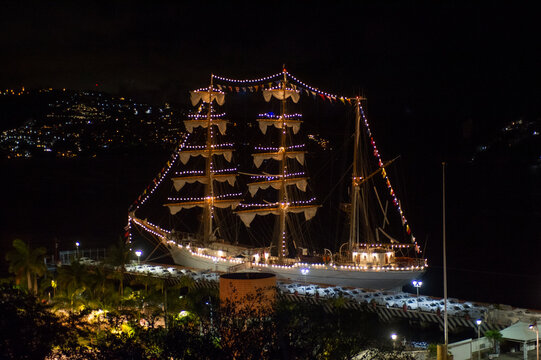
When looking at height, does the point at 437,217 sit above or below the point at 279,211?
below

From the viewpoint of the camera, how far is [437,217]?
Answer: 97.0 meters

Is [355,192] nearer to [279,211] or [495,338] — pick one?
[279,211]

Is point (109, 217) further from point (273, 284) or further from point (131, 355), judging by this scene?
point (131, 355)

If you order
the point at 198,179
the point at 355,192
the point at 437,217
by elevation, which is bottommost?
the point at 437,217

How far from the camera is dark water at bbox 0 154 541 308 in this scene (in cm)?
5375

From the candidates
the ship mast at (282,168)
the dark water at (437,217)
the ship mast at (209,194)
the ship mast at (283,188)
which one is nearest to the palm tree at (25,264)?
the ship mast at (282,168)

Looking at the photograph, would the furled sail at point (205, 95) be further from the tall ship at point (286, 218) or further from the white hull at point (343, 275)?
the white hull at point (343, 275)

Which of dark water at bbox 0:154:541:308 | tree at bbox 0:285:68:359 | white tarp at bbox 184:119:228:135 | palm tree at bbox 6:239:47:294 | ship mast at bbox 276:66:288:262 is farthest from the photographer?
dark water at bbox 0:154:541:308

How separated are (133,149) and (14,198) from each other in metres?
77.8

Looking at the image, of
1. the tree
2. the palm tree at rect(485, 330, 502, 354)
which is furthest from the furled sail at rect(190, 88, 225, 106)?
the tree

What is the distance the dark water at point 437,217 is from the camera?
53.8m

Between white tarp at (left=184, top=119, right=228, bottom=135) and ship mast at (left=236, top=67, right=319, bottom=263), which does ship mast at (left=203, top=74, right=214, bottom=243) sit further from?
ship mast at (left=236, top=67, right=319, bottom=263)

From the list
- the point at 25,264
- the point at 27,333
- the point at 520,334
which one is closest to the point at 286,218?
the point at 25,264

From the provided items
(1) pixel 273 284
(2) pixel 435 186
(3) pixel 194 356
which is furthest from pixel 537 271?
(2) pixel 435 186
